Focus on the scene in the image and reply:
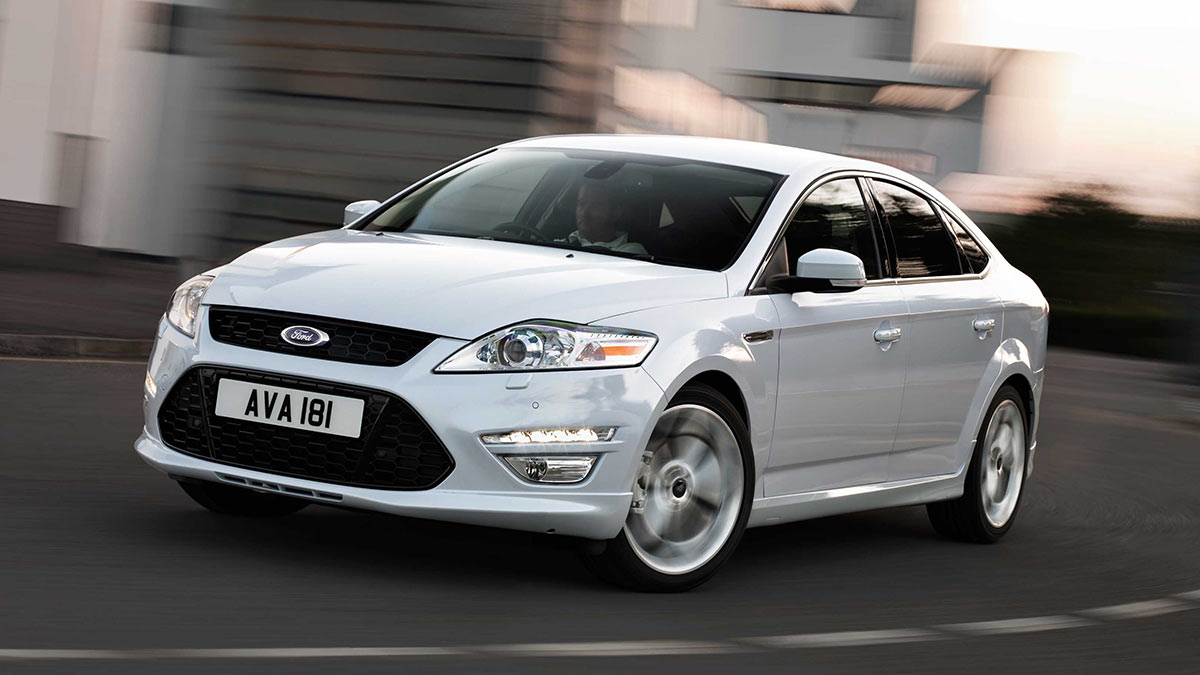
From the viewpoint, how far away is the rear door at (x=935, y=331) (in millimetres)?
8008

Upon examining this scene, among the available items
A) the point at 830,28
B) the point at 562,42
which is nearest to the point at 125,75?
the point at 562,42

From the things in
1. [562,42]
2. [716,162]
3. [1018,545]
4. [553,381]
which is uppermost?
[562,42]

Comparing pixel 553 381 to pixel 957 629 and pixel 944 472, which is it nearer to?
pixel 957 629

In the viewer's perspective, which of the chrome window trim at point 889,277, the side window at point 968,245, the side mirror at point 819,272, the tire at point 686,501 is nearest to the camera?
the tire at point 686,501

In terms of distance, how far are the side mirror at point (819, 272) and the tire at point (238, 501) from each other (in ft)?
6.46

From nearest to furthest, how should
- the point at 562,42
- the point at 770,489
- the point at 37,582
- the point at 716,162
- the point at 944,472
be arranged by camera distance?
the point at 37,582, the point at 770,489, the point at 716,162, the point at 944,472, the point at 562,42

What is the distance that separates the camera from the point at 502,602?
6.28 meters

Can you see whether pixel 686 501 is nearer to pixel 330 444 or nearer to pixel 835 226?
pixel 330 444

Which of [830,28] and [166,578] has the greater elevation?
[830,28]

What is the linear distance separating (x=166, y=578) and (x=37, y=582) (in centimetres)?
40

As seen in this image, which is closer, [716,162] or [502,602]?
[502,602]

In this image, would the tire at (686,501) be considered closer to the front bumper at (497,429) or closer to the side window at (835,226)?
the front bumper at (497,429)

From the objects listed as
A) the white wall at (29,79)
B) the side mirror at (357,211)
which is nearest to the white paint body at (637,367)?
the side mirror at (357,211)

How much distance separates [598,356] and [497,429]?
16.1 inches
